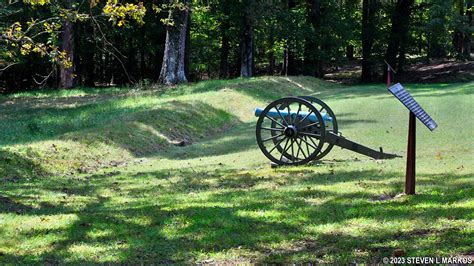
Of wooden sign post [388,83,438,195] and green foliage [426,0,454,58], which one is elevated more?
green foliage [426,0,454,58]

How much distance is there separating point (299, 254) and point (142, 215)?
294 cm

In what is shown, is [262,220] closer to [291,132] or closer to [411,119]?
[411,119]

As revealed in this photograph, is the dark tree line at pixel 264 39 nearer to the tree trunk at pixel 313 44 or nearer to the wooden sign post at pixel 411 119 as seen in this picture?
the tree trunk at pixel 313 44

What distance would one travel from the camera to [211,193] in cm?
1059

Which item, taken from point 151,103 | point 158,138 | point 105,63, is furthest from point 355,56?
point 158,138

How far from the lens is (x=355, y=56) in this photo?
7625 cm

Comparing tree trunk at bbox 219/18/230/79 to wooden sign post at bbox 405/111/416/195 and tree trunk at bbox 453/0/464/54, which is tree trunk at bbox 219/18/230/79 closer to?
tree trunk at bbox 453/0/464/54

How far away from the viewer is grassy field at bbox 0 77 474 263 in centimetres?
687

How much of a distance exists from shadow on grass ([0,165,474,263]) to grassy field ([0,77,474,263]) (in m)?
0.02

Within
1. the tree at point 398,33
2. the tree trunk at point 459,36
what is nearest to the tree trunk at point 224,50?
the tree at point 398,33

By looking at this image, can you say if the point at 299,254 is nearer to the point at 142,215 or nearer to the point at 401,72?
the point at 142,215

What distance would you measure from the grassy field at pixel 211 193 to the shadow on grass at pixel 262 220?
0.02 metres

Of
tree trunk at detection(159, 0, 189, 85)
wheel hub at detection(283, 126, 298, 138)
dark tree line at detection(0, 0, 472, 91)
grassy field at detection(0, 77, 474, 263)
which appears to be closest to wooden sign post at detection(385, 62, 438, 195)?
grassy field at detection(0, 77, 474, 263)
